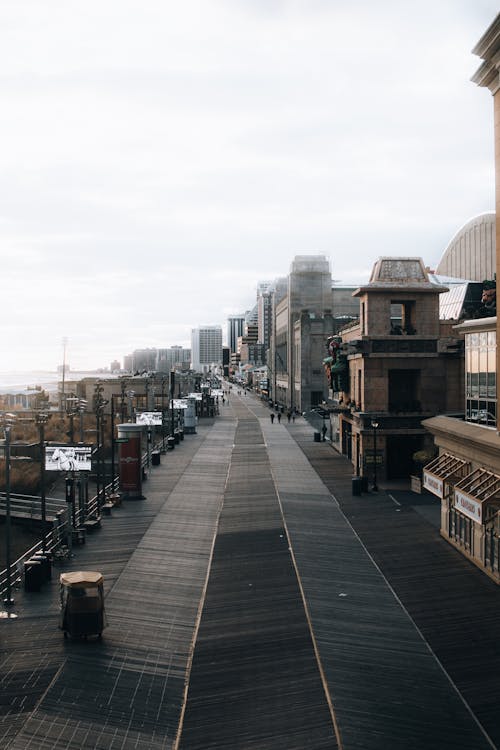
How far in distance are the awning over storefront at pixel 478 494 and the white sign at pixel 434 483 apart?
1.54 meters

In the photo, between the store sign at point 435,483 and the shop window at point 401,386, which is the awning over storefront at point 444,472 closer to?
the store sign at point 435,483

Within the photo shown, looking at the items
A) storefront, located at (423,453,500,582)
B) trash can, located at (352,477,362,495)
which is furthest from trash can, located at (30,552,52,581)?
trash can, located at (352,477,362,495)

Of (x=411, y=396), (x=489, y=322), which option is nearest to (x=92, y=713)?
(x=489, y=322)

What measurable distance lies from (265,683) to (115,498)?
19.6 m

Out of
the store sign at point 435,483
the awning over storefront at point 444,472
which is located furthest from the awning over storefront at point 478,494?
the store sign at point 435,483

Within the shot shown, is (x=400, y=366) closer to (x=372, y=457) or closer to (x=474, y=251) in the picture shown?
(x=372, y=457)

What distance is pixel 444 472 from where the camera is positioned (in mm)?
26578

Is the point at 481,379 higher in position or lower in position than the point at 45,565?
higher

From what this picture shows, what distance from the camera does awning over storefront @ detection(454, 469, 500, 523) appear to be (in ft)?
68.3

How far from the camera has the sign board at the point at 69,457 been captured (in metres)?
27.1

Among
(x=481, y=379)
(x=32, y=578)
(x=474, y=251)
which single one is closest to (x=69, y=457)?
(x=32, y=578)

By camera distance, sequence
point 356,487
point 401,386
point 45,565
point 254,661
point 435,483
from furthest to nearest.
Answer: point 401,386, point 356,487, point 435,483, point 45,565, point 254,661

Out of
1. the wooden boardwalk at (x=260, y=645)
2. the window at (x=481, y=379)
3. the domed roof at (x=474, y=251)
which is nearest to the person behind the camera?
the wooden boardwalk at (x=260, y=645)

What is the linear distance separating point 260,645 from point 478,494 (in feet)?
31.2
